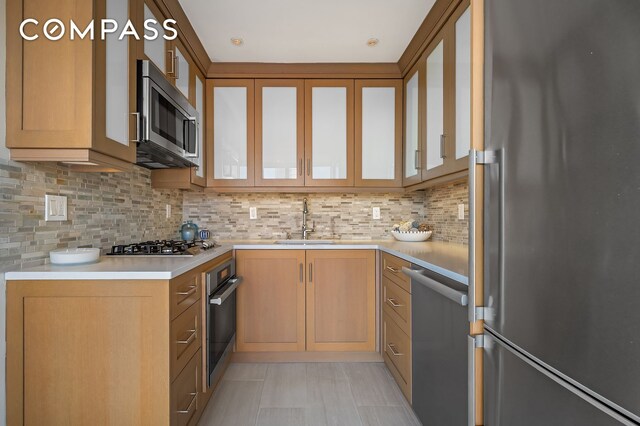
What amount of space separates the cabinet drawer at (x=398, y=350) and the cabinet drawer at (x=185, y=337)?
1.13m

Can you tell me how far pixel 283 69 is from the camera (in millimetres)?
2730

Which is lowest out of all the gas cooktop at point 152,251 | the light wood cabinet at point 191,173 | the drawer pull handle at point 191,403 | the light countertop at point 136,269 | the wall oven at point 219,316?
the drawer pull handle at point 191,403

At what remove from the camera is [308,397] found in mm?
1999

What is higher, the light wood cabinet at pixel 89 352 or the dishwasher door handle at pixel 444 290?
the dishwasher door handle at pixel 444 290

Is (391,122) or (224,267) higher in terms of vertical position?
(391,122)

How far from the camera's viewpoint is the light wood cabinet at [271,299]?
249 cm

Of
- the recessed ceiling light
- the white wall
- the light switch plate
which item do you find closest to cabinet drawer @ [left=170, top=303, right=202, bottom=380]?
the white wall

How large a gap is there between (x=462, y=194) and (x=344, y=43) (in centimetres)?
141

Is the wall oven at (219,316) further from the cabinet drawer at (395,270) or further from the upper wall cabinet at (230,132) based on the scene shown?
the cabinet drawer at (395,270)

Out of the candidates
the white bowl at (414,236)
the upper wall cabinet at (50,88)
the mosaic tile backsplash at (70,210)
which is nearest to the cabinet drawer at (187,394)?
the mosaic tile backsplash at (70,210)

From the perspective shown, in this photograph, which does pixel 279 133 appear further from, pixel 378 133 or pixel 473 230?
pixel 473 230

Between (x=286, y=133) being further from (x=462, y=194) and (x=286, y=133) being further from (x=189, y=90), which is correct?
(x=462, y=194)

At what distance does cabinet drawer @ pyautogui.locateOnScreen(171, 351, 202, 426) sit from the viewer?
133cm

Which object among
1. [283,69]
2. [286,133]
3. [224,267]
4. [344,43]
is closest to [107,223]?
[224,267]
